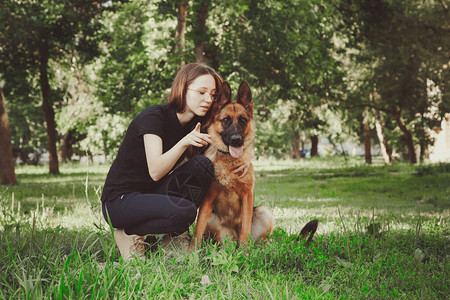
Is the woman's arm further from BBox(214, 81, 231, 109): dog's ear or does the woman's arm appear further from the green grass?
the green grass

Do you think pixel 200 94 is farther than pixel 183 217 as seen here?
Yes

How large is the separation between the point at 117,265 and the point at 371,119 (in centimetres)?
2442

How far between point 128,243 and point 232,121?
136cm

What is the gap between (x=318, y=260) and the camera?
3439 mm

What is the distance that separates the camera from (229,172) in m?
3.49

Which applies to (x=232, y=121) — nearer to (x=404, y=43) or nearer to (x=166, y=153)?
(x=166, y=153)

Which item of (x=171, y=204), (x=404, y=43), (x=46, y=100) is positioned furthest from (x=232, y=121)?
(x=46, y=100)

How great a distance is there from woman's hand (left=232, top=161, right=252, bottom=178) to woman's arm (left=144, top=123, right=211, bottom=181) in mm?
381

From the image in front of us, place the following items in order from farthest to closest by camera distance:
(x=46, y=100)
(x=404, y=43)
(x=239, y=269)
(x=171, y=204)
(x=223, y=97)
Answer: (x=46, y=100)
(x=404, y=43)
(x=223, y=97)
(x=171, y=204)
(x=239, y=269)

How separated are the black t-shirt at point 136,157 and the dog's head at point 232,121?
369mm

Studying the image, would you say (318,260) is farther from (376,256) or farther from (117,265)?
(117,265)

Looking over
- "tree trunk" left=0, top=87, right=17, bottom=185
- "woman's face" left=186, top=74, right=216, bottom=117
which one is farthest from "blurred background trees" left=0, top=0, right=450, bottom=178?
"woman's face" left=186, top=74, right=216, bottom=117

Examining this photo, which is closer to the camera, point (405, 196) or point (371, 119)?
point (405, 196)

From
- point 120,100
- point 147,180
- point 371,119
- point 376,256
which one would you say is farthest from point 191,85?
point 371,119
